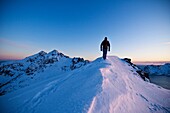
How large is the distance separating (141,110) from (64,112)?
460 centimetres

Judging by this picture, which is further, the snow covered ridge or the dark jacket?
the snow covered ridge

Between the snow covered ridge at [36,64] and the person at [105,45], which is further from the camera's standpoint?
the snow covered ridge at [36,64]

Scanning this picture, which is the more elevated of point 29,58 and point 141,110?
point 29,58

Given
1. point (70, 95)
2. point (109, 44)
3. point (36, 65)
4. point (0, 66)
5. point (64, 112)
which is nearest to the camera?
point (64, 112)

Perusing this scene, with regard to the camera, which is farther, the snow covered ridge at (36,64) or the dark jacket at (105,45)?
the snow covered ridge at (36,64)

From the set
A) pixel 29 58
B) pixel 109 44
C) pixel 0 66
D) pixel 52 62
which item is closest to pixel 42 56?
pixel 29 58

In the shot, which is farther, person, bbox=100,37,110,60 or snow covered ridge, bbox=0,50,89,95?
snow covered ridge, bbox=0,50,89,95

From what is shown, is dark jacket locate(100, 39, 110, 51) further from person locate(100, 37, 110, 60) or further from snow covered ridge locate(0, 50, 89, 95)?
snow covered ridge locate(0, 50, 89, 95)

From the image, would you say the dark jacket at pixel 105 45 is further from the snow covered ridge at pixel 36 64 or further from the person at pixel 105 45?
the snow covered ridge at pixel 36 64

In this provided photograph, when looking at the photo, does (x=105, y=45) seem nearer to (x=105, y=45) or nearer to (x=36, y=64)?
(x=105, y=45)

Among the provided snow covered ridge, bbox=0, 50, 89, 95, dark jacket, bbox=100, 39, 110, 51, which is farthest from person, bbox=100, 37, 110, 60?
snow covered ridge, bbox=0, 50, 89, 95

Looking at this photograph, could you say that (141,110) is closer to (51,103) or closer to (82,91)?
(82,91)

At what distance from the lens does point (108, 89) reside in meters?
7.56

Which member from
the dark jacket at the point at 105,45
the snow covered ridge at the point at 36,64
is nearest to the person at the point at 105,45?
the dark jacket at the point at 105,45
